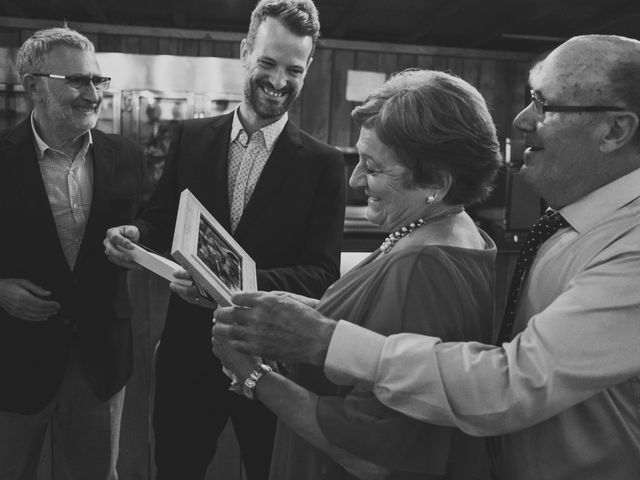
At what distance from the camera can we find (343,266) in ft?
7.54

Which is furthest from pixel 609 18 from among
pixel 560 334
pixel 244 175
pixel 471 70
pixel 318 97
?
pixel 560 334

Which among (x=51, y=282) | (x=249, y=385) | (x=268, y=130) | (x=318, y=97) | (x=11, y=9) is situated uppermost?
(x=11, y=9)

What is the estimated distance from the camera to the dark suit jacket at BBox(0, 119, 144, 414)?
1.91 meters

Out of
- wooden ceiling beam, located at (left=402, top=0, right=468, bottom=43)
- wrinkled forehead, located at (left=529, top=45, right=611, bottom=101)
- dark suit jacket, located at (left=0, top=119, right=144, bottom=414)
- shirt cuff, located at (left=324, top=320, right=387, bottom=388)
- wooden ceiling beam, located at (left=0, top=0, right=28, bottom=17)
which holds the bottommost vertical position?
dark suit jacket, located at (left=0, top=119, right=144, bottom=414)

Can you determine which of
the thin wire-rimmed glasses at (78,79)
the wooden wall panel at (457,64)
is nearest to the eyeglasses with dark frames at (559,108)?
the thin wire-rimmed glasses at (78,79)

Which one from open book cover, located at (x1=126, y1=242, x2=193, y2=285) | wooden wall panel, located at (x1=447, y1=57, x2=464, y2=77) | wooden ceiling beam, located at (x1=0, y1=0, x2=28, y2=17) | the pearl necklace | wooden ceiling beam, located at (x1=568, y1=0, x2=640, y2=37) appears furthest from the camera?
wooden wall panel, located at (x1=447, y1=57, x2=464, y2=77)

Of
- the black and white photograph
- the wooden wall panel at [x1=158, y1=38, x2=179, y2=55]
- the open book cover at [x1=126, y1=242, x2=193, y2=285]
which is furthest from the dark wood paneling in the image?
the open book cover at [x1=126, y1=242, x2=193, y2=285]

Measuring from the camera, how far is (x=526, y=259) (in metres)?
1.24

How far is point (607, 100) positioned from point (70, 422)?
188cm

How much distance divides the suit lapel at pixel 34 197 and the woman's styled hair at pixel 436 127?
3.92 ft

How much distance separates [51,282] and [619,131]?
167 cm

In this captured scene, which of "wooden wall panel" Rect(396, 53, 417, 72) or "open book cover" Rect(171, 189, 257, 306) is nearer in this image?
"open book cover" Rect(171, 189, 257, 306)

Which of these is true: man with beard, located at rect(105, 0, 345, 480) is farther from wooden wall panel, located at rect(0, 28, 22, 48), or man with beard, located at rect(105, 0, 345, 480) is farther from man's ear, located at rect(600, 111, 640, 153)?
wooden wall panel, located at rect(0, 28, 22, 48)

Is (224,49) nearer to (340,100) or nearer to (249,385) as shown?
(340,100)
